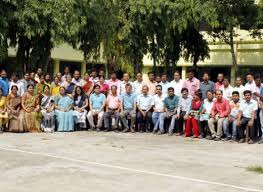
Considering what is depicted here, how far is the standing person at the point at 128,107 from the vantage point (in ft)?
55.0

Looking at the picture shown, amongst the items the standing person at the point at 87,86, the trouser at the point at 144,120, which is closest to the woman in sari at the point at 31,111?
the standing person at the point at 87,86

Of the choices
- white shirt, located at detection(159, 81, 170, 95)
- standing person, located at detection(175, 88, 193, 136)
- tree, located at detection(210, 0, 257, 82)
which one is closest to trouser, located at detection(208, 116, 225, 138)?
standing person, located at detection(175, 88, 193, 136)

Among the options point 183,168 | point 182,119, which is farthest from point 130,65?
point 183,168

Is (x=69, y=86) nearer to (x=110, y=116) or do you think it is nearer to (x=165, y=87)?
(x=110, y=116)

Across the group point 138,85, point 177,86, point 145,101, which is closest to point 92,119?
point 145,101

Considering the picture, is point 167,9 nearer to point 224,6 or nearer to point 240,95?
point 224,6

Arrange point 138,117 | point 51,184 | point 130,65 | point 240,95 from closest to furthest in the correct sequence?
point 51,184 < point 240,95 < point 138,117 < point 130,65

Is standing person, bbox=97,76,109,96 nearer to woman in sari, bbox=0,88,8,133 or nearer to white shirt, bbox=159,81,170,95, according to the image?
white shirt, bbox=159,81,170,95

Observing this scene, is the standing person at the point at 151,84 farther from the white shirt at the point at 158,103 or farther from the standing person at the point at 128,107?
the standing person at the point at 128,107

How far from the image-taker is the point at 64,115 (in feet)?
54.2

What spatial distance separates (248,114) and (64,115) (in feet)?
17.4

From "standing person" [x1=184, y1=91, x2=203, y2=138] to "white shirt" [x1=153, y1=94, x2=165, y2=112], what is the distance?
0.97 m

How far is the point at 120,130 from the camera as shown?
17047mm

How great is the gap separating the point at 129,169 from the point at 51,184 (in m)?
1.83
